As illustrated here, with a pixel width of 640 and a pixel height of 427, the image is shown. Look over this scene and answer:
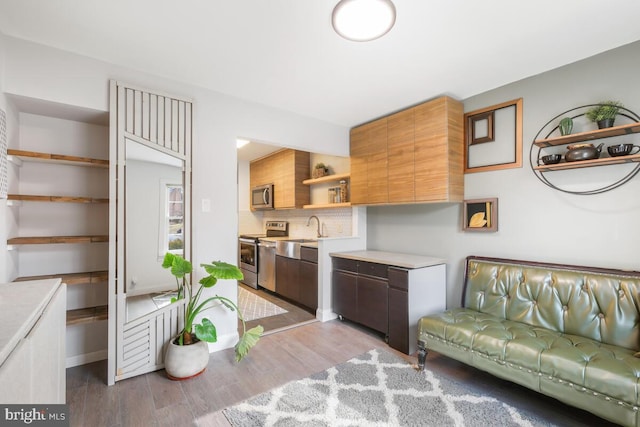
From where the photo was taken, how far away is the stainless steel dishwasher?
184 inches

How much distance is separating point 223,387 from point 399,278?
69.5 inches

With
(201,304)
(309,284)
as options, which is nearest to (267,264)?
(309,284)

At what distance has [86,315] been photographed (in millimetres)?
2357

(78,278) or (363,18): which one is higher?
Answer: (363,18)

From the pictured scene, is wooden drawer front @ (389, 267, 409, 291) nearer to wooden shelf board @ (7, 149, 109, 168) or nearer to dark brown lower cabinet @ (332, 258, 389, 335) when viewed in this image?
dark brown lower cabinet @ (332, 258, 389, 335)

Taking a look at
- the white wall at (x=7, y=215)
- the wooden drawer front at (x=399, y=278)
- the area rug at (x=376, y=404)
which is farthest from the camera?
the wooden drawer front at (x=399, y=278)

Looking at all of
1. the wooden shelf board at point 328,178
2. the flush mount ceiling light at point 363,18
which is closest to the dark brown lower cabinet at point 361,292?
the wooden shelf board at point 328,178

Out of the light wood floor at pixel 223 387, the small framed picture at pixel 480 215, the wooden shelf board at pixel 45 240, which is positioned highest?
the small framed picture at pixel 480 215

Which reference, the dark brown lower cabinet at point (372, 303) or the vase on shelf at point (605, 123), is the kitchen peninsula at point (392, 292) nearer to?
the dark brown lower cabinet at point (372, 303)

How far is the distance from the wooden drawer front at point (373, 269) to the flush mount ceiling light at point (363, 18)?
208cm

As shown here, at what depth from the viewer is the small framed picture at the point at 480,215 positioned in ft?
9.10

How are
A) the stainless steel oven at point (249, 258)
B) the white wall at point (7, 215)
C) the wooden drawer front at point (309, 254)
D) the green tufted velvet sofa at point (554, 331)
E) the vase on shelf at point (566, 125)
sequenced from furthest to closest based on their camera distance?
the stainless steel oven at point (249, 258)
the wooden drawer front at point (309, 254)
the vase on shelf at point (566, 125)
the white wall at point (7, 215)
the green tufted velvet sofa at point (554, 331)

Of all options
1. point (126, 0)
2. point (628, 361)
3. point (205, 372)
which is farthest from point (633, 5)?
point (205, 372)

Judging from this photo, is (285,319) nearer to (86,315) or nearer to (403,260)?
(403,260)
